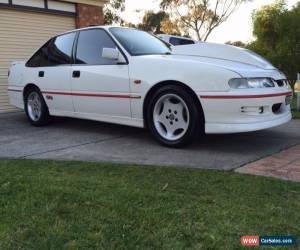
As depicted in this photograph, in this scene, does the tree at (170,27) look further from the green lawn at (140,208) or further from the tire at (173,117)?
the green lawn at (140,208)

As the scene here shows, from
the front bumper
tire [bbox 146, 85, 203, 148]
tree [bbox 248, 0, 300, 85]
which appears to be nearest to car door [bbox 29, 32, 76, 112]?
tire [bbox 146, 85, 203, 148]

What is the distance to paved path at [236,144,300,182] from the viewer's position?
4.42 meters

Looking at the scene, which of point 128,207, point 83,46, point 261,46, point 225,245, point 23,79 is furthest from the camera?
point 261,46

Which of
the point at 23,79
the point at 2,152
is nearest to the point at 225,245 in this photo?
the point at 2,152

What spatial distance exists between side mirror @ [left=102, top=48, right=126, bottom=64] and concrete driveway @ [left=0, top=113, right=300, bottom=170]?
1.08 meters

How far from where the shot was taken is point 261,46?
56.9ft

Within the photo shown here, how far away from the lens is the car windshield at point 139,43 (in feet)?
20.2

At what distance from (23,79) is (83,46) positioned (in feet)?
5.23

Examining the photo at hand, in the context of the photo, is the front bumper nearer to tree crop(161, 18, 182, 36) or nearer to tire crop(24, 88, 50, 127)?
tire crop(24, 88, 50, 127)

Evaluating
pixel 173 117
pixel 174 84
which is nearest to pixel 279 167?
pixel 173 117

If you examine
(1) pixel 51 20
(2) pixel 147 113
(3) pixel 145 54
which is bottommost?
(2) pixel 147 113

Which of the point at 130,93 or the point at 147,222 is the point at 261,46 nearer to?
the point at 130,93

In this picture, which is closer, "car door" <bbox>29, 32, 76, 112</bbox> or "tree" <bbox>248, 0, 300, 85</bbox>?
"car door" <bbox>29, 32, 76, 112</bbox>

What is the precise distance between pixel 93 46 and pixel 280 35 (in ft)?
36.8
